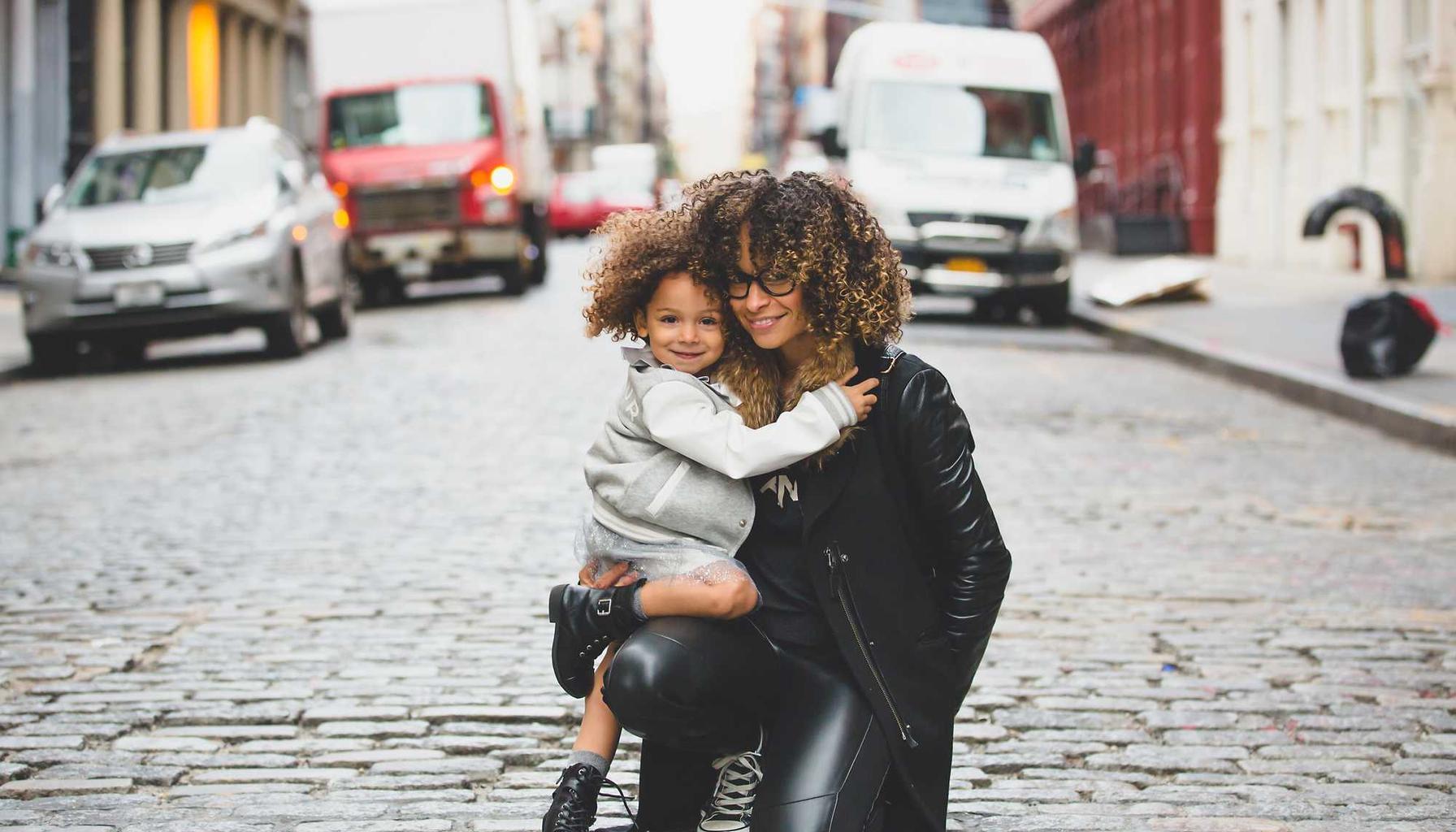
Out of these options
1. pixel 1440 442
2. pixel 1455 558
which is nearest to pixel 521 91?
pixel 1440 442

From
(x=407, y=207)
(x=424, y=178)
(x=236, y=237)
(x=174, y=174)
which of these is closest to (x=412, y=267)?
(x=407, y=207)

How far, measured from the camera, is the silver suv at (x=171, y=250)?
14.4 metres

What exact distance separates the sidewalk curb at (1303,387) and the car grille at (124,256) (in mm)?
Answer: 7471

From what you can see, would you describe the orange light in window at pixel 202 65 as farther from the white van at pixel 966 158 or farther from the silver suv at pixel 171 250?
the silver suv at pixel 171 250

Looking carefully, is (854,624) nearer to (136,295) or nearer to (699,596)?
(699,596)

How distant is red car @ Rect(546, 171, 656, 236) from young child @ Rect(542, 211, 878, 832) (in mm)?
48071

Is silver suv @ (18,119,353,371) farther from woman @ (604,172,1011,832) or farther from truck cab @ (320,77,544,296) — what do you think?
woman @ (604,172,1011,832)

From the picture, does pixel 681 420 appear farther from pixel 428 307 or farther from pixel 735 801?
pixel 428 307

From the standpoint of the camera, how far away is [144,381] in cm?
1413

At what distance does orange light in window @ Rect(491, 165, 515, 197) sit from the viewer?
21.7m

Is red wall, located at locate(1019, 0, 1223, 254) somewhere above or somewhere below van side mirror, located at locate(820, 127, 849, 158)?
above

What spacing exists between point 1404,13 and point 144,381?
14.6 metres

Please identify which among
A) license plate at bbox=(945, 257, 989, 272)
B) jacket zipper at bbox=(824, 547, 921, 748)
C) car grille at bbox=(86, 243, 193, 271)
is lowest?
jacket zipper at bbox=(824, 547, 921, 748)

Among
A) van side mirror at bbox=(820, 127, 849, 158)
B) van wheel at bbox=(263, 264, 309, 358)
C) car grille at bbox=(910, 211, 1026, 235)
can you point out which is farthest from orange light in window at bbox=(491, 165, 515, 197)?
van wheel at bbox=(263, 264, 309, 358)
